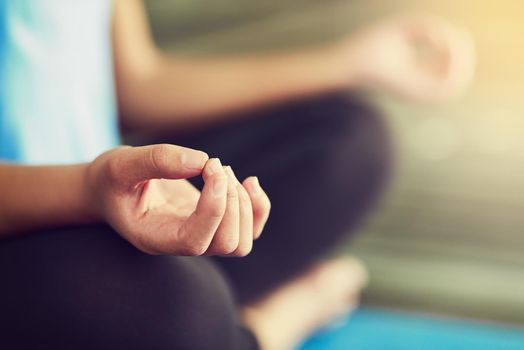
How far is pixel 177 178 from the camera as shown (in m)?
0.28

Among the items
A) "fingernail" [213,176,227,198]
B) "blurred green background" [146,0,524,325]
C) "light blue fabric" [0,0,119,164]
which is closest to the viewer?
"fingernail" [213,176,227,198]

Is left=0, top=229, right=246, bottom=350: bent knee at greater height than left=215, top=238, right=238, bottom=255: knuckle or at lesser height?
lesser

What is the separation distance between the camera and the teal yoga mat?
2.16 ft

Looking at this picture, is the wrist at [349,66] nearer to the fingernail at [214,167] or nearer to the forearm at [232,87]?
the forearm at [232,87]

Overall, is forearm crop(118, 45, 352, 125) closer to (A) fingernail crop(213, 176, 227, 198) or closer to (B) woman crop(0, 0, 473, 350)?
(B) woman crop(0, 0, 473, 350)

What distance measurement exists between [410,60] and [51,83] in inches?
12.9

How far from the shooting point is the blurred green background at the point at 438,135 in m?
0.91

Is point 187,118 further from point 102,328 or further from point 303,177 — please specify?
point 102,328

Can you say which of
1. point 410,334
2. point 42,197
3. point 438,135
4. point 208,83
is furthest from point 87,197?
point 438,135

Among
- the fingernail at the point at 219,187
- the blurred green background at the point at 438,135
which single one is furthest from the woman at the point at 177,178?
the blurred green background at the point at 438,135

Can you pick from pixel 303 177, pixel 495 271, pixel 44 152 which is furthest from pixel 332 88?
pixel 495 271

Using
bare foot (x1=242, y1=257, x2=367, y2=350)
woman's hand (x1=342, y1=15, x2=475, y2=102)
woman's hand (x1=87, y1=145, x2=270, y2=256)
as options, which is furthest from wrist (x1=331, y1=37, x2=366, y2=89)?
woman's hand (x1=87, y1=145, x2=270, y2=256)

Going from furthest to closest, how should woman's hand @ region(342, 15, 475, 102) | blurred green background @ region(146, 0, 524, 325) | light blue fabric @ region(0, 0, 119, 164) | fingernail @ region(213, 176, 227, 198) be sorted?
1. blurred green background @ region(146, 0, 524, 325)
2. woman's hand @ region(342, 15, 475, 102)
3. light blue fabric @ region(0, 0, 119, 164)
4. fingernail @ region(213, 176, 227, 198)

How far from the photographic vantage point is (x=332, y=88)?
24.4 inches
